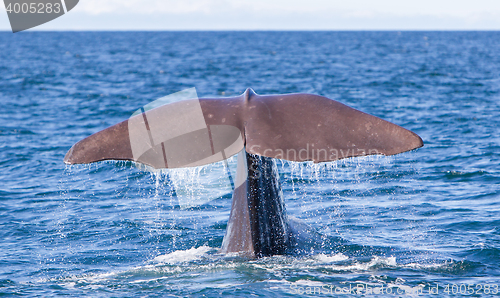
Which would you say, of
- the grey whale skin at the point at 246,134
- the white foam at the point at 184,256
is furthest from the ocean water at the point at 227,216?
the grey whale skin at the point at 246,134

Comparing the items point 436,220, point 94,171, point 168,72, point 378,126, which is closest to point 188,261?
point 378,126

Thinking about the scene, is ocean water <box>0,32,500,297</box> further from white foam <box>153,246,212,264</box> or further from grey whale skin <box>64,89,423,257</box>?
grey whale skin <box>64,89,423,257</box>

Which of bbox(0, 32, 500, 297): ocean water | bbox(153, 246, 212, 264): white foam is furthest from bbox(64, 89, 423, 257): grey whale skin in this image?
bbox(153, 246, 212, 264): white foam

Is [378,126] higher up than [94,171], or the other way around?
[378,126]

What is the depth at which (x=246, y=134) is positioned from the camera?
549 centimetres

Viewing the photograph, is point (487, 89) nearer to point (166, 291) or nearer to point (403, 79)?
point (403, 79)

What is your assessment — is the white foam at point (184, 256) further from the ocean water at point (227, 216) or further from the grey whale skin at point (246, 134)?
the grey whale skin at point (246, 134)

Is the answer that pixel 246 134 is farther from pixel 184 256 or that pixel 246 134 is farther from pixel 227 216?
pixel 227 216

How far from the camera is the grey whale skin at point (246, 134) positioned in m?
5.30

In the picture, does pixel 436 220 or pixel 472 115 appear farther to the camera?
pixel 472 115

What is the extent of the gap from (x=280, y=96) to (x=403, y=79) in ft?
97.8

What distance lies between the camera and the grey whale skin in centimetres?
530

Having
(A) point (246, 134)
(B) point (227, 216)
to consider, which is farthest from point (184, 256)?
(A) point (246, 134)

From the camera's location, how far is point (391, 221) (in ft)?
32.7
